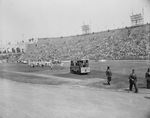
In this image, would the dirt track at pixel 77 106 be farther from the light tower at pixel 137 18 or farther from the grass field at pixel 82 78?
the light tower at pixel 137 18

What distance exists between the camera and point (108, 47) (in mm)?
71438

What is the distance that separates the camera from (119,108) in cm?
1038

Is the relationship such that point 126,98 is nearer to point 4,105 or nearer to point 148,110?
point 148,110

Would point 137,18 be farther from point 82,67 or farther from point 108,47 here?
point 82,67

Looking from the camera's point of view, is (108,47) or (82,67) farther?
(108,47)

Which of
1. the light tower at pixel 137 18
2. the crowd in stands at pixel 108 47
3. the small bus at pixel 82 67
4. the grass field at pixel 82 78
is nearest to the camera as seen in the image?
the grass field at pixel 82 78

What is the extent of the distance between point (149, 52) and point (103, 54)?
17.3 m

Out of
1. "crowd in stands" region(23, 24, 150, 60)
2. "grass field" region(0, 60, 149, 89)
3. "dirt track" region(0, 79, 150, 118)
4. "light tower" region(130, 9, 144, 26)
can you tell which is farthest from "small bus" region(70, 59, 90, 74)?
"light tower" region(130, 9, 144, 26)

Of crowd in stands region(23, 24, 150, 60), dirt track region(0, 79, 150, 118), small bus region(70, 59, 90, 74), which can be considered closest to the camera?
dirt track region(0, 79, 150, 118)

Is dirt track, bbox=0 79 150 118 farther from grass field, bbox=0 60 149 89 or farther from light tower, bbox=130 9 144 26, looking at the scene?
light tower, bbox=130 9 144 26

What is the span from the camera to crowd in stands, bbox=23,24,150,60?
200 feet

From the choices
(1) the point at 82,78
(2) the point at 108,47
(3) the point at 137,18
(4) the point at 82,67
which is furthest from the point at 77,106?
(3) the point at 137,18

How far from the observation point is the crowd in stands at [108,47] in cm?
6108

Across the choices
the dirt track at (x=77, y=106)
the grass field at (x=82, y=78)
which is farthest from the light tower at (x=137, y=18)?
the dirt track at (x=77, y=106)
